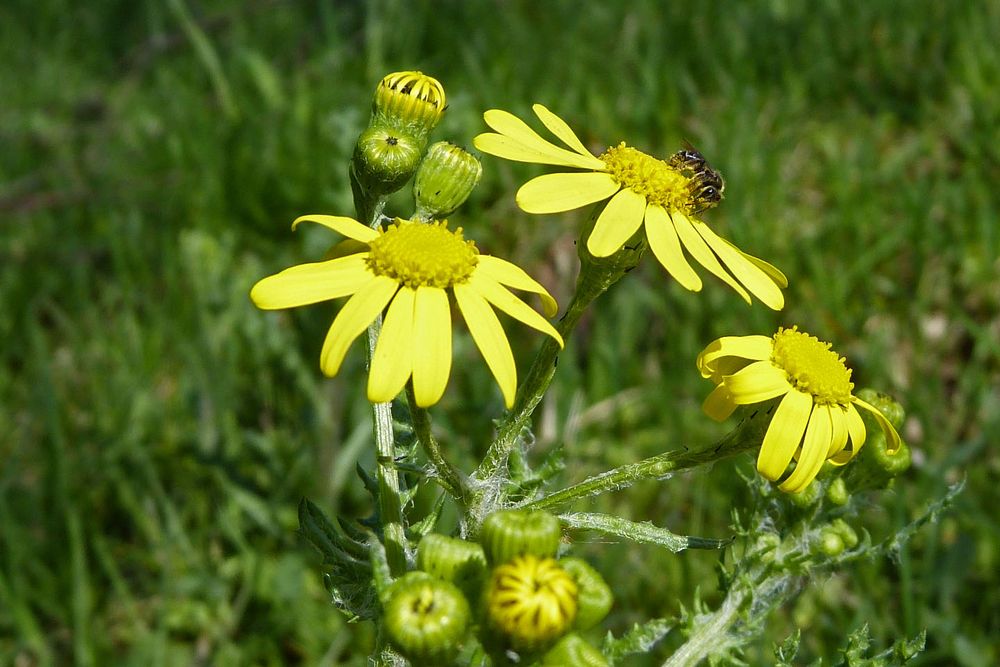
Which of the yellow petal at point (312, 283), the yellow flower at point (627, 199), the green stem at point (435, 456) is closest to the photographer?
the yellow petal at point (312, 283)

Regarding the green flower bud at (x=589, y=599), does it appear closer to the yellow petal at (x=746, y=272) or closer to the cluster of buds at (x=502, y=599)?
the cluster of buds at (x=502, y=599)

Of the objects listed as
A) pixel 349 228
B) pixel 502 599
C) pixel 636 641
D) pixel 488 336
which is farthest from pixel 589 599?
pixel 349 228

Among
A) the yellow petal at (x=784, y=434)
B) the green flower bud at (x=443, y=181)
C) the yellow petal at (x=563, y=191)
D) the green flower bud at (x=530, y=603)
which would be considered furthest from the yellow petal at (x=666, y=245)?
the green flower bud at (x=530, y=603)

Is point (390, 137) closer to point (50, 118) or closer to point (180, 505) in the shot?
point (180, 505)

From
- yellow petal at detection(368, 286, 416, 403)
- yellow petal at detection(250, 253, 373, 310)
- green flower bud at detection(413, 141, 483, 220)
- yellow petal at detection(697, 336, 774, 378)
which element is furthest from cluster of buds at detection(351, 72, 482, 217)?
yellow petal at detection(697, 336, 774, 378)

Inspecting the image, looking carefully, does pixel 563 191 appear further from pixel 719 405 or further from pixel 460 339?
pixel 460 339

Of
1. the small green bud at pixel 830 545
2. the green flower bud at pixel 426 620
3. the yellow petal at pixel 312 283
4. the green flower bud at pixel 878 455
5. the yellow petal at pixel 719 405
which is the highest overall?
the yellow petal at pixel 312 283

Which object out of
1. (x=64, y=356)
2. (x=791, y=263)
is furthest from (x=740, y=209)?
(x=64, y=356)
